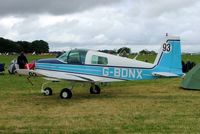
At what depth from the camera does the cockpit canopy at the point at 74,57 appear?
1706 centimetres

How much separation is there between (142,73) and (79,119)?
606cm

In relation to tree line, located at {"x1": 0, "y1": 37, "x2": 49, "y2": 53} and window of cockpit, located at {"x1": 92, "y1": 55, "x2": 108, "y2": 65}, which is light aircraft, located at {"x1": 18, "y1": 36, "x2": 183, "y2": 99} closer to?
window of cockpit, located at {"x1": 92, "y1": 55, "x2": 108, "y2": 65}

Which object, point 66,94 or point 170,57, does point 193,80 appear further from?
point 66,94

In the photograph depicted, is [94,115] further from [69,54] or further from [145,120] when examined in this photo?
[69,54]

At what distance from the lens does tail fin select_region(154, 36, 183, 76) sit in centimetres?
1678

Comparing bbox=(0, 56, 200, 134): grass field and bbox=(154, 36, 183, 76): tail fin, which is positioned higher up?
bbox=(154, 36, 183, 76): tail fin

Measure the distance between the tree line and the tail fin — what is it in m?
139

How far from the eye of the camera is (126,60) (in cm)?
1678

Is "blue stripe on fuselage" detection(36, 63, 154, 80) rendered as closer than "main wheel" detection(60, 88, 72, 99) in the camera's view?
No

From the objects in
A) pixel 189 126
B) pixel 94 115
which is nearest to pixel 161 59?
pixel 94 115

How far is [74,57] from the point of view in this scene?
56.3 ft

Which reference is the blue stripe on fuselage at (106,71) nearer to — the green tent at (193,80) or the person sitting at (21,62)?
the person sitting at (21,62)

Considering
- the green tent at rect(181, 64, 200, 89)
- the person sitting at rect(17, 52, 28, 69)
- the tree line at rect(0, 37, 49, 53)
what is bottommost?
the green tent at rect(181, 64, 200, 89)

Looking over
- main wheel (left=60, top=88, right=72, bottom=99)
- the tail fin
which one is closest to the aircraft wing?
the tail fin
